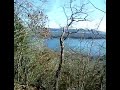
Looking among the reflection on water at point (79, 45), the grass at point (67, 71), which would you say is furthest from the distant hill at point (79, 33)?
the grass at point (67, 71)

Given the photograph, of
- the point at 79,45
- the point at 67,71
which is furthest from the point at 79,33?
the point at 67,71

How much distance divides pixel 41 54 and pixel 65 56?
25 cm

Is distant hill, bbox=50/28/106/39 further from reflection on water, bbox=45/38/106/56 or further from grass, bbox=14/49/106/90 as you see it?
grass, bbox=14/49/106/90

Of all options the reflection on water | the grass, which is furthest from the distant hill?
the grass

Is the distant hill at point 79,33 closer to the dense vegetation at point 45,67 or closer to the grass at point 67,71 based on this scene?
the dense vegetation at point 45,67

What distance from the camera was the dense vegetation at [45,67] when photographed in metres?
1.89

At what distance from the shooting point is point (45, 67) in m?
2.05

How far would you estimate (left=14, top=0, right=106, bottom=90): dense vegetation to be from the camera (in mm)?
1891

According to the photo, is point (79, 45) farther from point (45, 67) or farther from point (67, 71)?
point (45, 67)

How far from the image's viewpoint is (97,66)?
1845mm
